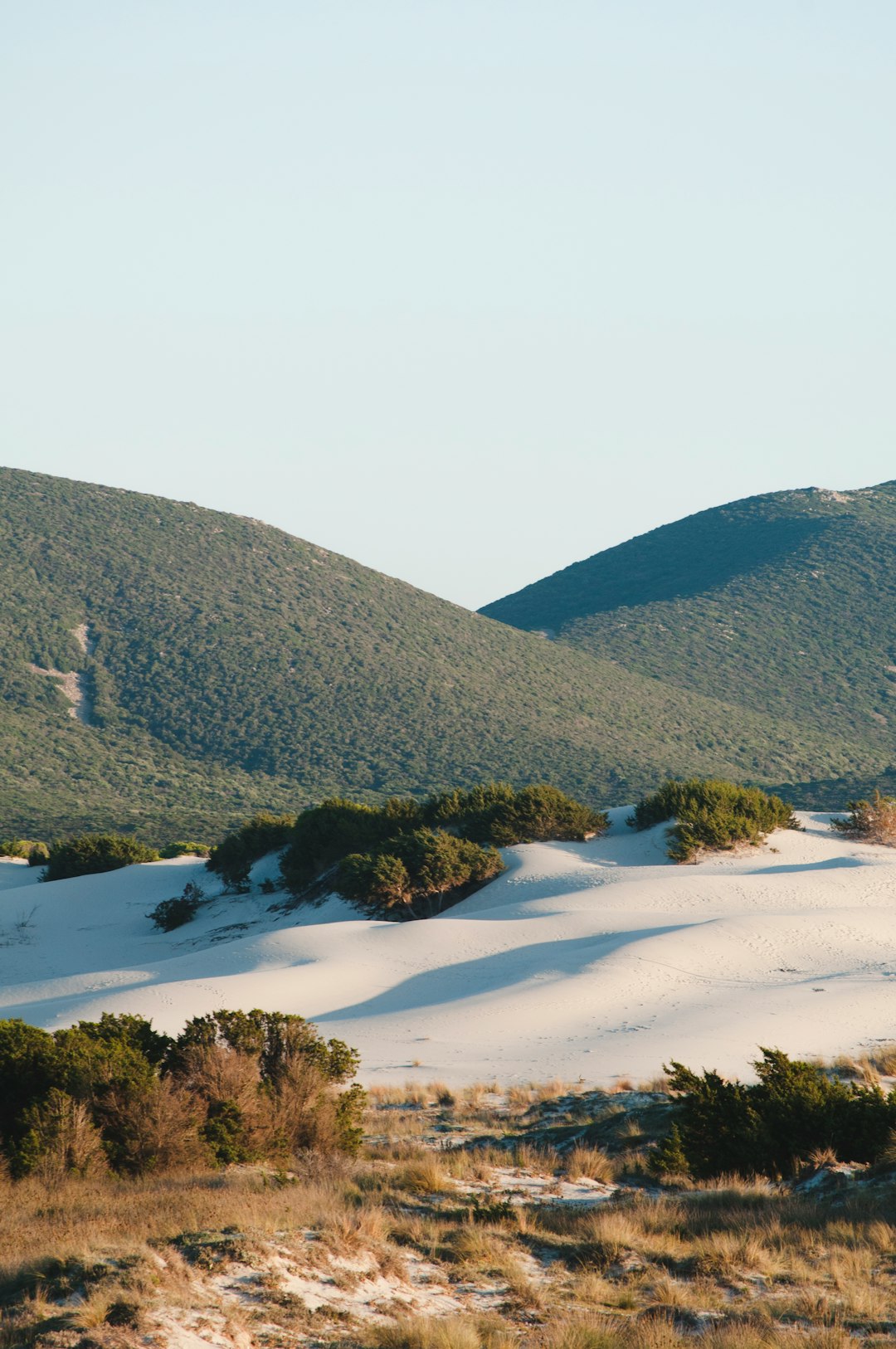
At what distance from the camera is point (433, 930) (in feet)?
69.3

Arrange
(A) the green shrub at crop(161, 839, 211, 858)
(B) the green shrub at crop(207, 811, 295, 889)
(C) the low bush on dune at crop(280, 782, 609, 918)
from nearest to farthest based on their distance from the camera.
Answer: (C) the low bush on dune at crop(280, 782, 609, 918) → (B) the green shrub at crop(207, 811, 295, 889) → (A) the green shrub at crop(161, 839, 211, 858)

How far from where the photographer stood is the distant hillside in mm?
81625

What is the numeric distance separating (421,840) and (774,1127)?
1652 cm

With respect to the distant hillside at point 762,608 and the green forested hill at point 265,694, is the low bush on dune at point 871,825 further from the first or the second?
the distant hillside at point 762,608

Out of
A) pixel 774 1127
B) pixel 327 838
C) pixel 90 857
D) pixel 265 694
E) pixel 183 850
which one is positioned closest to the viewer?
pixel 774 1127

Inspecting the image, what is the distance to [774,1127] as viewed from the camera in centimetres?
1005

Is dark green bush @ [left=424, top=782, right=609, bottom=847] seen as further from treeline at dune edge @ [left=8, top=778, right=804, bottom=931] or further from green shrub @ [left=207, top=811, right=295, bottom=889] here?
green shrub @ [left=207, top=811, right=295, bottom=889]

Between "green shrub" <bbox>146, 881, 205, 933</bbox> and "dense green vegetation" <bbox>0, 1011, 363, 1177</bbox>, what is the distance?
17.4m

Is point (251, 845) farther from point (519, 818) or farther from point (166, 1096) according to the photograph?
point (166, 1096)

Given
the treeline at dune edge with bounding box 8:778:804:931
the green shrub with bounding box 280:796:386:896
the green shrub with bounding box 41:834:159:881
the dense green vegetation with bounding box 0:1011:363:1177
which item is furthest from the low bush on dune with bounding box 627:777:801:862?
the dense green vegetation with bounding box 0:1011:363:1177

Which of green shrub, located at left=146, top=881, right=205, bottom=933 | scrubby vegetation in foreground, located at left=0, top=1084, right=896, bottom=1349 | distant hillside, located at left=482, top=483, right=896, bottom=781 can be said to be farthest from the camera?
distant hillside, located at left=482, top=483, right=896, bottom=781

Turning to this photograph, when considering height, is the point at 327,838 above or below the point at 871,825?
above

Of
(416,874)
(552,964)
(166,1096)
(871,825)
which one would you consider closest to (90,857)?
(416,874)

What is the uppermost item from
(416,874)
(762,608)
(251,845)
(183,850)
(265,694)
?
(762,608)
